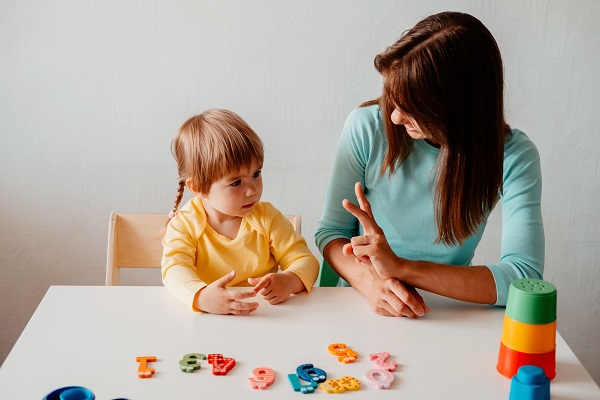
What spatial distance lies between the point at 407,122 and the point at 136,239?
0.67 metres

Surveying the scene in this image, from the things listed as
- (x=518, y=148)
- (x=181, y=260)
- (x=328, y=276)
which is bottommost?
(x=328, y=276)

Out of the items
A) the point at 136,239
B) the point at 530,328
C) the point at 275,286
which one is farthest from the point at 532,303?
the point at 136,239

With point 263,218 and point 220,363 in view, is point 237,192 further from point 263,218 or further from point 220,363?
point 220,363

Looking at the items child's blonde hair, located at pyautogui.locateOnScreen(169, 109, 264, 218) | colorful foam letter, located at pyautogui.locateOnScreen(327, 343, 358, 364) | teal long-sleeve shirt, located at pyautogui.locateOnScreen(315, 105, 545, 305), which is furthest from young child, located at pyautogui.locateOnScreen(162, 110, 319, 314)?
colorful foam letter, located at pyautogui.locateOnScreen(327, 343, 358, 364)

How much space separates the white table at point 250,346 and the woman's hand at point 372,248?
79mm

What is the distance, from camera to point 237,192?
1.40 m

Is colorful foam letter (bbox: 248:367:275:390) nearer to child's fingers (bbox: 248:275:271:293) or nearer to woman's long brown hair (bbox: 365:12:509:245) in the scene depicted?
child's fingers (bbox: 248:275:271:293)

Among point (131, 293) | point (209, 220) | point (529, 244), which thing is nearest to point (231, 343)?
point (131, 293)

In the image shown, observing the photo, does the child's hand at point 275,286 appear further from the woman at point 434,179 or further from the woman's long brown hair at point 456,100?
the woman's long brown hair at point 456,100

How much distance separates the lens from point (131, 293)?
1299 mm

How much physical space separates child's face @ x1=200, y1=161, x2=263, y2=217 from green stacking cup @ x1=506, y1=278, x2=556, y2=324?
1.86ft

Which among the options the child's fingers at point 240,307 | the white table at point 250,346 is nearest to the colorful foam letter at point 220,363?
the white table at point 250,346

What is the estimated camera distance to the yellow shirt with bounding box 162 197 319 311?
1.41m

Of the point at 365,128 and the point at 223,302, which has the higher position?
the point at 365,128
